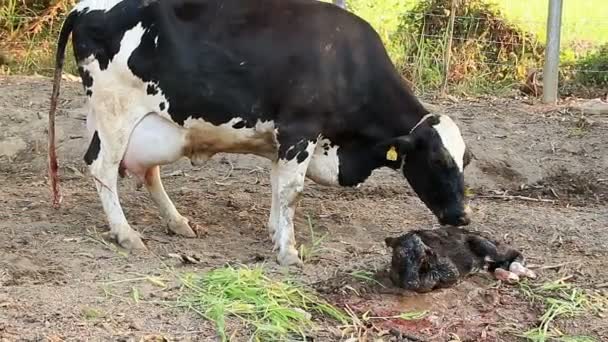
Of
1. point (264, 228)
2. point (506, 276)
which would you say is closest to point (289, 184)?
point (264, 228)

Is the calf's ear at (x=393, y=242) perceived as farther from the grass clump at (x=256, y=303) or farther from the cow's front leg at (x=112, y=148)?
the cow's front leg at (x=112, y=148)

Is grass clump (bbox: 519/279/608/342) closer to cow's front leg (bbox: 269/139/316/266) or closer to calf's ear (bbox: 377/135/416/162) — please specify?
calf's ear (bbox: 377/135/416/162)

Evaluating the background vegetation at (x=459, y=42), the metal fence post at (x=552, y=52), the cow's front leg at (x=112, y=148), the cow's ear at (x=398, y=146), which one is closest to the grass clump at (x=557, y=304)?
the cow's ear at (x=398, y=146)

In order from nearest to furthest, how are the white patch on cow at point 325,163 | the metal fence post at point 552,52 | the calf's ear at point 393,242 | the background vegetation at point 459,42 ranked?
the calf's ear at point 393,242 < the white patch on cow at point 325,163 < the metal fence post at point 552,52 < the background vegetation at point 459,42

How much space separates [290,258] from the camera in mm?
5473

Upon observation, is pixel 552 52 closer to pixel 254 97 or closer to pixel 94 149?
pixel 254 97

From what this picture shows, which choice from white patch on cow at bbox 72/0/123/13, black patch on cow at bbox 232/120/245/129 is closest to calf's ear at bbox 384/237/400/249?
black patch on cow at bbox 232/120/245/129

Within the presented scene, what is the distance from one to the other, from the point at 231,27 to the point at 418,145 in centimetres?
131

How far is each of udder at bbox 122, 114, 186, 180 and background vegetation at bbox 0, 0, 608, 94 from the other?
15.9 ft

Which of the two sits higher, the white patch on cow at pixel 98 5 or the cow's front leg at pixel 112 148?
the white patch on cow at pixel 98 5

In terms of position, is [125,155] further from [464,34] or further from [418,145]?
[464,34]

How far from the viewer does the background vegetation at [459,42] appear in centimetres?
1071

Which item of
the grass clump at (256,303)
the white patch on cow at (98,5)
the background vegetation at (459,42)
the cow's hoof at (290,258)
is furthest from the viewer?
the background vegetation at (459,42)

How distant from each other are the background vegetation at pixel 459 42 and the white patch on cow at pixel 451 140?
441 centimetres
